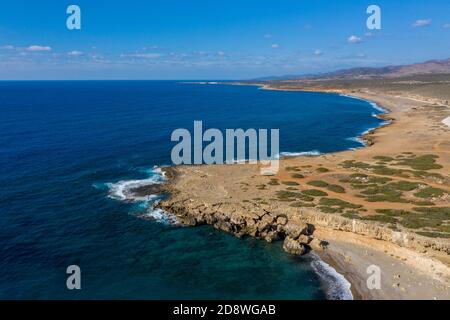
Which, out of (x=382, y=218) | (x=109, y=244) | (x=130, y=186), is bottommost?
(x=109, y=244)

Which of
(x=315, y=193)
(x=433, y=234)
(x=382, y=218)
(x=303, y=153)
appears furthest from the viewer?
(x=303, y=153)

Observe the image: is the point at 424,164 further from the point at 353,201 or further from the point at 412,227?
the point at 412,227

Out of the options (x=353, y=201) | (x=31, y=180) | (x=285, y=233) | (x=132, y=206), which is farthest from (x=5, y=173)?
(x=353, y=201)

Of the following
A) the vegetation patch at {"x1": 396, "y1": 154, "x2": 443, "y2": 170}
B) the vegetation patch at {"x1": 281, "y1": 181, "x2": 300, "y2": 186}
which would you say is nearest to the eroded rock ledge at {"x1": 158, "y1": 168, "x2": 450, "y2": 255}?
the vegetation patch at {"x1": 281, "y1": 181, "x2": 300, "y2": 186}

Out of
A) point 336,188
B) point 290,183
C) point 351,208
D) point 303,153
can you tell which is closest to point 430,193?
point 336,188

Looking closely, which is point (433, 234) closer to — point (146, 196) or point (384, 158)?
point (384, 158)

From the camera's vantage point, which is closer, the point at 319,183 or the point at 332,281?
the point at 332,281

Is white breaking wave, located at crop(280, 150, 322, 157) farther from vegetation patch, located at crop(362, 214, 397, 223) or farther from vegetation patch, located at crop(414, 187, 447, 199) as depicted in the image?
vegetation patch, located at crop(362, 214, 397, 223)
